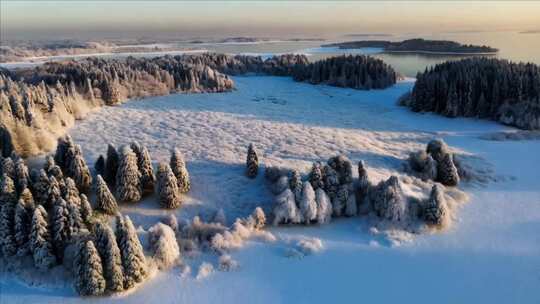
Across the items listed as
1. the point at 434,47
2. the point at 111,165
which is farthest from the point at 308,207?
the point at 434,47

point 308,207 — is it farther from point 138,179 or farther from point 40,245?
point 40,245

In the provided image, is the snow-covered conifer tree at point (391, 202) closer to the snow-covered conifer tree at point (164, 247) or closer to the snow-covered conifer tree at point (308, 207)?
the snow-covered conifer tree at point (308, 207)

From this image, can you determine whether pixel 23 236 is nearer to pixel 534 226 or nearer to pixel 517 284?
pixel 517 284

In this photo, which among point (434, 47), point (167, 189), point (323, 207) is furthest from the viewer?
point (434, 47)

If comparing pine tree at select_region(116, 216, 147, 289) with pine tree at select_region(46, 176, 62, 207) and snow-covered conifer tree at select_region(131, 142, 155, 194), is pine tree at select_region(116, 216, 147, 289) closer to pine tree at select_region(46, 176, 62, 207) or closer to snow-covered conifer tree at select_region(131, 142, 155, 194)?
pine tree at select_region(46, 176, 62, 207)

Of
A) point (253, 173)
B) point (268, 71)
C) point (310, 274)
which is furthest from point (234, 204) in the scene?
point (268, 71)

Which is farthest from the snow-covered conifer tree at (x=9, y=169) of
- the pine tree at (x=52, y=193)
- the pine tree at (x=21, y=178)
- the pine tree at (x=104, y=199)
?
the pine tree at (x=104, y=199)

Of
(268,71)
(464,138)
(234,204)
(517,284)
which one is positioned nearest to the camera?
(517,284)
